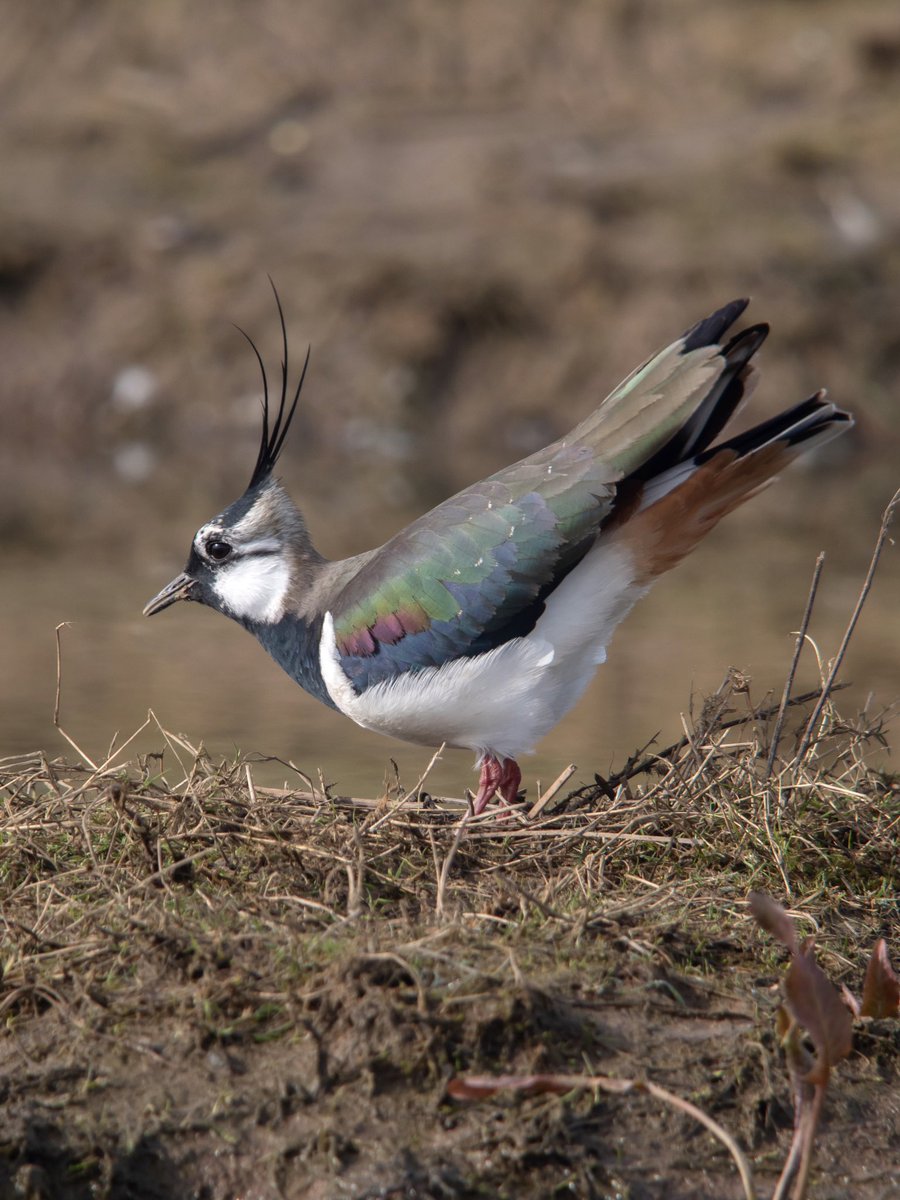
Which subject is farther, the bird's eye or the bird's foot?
the bird's eye

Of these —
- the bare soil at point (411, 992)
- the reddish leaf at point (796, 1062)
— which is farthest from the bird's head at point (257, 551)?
the reddish leaf at point (796, 1062)

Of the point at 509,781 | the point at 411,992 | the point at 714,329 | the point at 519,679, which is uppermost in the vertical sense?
the point at 714,329

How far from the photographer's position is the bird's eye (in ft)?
17.5

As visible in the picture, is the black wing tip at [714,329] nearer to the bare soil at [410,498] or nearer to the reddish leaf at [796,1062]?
the bare soil at [410,498]

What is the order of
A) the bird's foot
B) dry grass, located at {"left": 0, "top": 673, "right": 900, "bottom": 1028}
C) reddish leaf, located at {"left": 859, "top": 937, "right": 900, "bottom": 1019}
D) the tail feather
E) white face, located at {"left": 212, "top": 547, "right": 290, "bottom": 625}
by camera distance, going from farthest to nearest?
1. white face, located at {"left": 212, "top": 547, "right": 290, "bottom": 625}
2. the bird's foot
3. the tail feather
4. dry grass, located at {"left": 0, "top": 673, "right": 900, "bottom": 1028}
5. reddish leaf, located at {"left": 859, "top": 937, "right": 900, "bottom": 1019}

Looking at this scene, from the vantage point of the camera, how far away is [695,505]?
4.60m

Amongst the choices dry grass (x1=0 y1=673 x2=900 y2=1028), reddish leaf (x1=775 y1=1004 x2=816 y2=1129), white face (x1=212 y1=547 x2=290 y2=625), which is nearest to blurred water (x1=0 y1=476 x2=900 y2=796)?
white face (x1=212 y1=547 x2=290 y2=625)

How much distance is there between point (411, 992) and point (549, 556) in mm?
1553

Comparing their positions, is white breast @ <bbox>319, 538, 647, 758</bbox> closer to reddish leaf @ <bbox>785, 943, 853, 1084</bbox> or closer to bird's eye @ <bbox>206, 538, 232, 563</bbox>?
bird's eye @ <bbox>206, 538, 232, 563</bbox>

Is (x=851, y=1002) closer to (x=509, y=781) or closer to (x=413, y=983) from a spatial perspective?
(x=413, y=983)

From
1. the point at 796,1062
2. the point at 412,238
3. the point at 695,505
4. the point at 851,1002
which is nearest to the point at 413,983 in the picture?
the point at 796,1062

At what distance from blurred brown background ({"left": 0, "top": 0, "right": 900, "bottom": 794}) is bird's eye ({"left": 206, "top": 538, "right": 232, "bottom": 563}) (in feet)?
15.2

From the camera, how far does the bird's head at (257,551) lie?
521cm

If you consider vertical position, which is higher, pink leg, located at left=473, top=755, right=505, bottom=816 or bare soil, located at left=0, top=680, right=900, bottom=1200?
pink leg, located at left=473, top=755, right=505, bottom=816
